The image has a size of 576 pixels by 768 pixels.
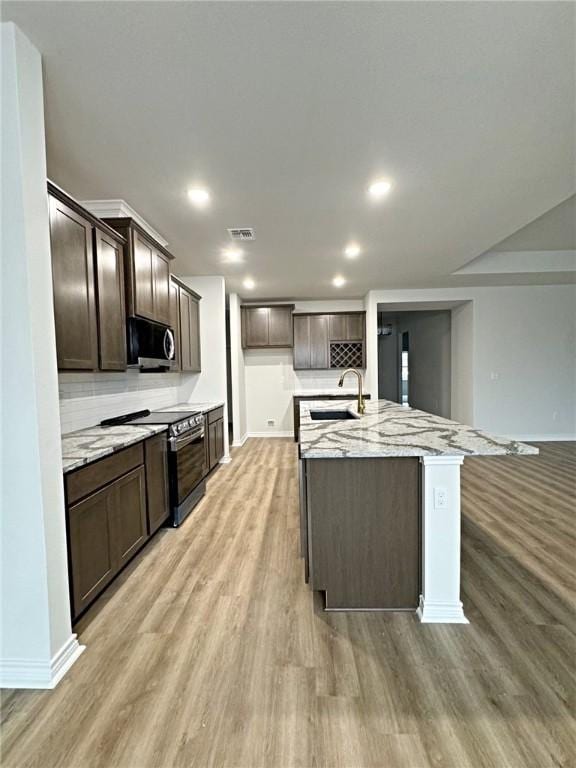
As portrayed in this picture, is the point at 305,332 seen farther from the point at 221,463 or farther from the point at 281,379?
the point at 221,463

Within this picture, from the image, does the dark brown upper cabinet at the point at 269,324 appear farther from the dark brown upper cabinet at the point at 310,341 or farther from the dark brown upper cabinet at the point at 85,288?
the dark brown upper cabinet at the point at 85,288

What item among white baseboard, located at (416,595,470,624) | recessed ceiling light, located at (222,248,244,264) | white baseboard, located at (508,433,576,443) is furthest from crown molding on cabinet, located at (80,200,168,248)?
white baseboard, located at (508,433,576,443)

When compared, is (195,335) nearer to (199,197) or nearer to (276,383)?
(199,197)

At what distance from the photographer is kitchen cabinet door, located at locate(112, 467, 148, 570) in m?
2.12

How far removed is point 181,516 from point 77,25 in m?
3.09

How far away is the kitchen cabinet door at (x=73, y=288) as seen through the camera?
192cm

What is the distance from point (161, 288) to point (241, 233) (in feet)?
3.15

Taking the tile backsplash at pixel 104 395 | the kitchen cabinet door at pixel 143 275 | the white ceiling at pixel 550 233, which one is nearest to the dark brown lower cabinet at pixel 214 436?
the tile backsplash at pixel 104 395

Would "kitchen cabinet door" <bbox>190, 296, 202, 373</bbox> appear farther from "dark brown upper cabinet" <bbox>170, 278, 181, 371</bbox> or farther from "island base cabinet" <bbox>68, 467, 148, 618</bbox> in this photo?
"island base cabinet" <bbox>68, 467, 148, 618</bbox>

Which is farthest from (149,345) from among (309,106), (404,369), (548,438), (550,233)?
(404,369)

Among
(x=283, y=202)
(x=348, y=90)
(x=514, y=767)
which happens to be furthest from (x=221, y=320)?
(x=514, y=767)

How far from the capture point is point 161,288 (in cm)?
332

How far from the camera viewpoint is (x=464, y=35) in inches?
57.3

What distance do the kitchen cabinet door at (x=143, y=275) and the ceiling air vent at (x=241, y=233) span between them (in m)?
0.79
